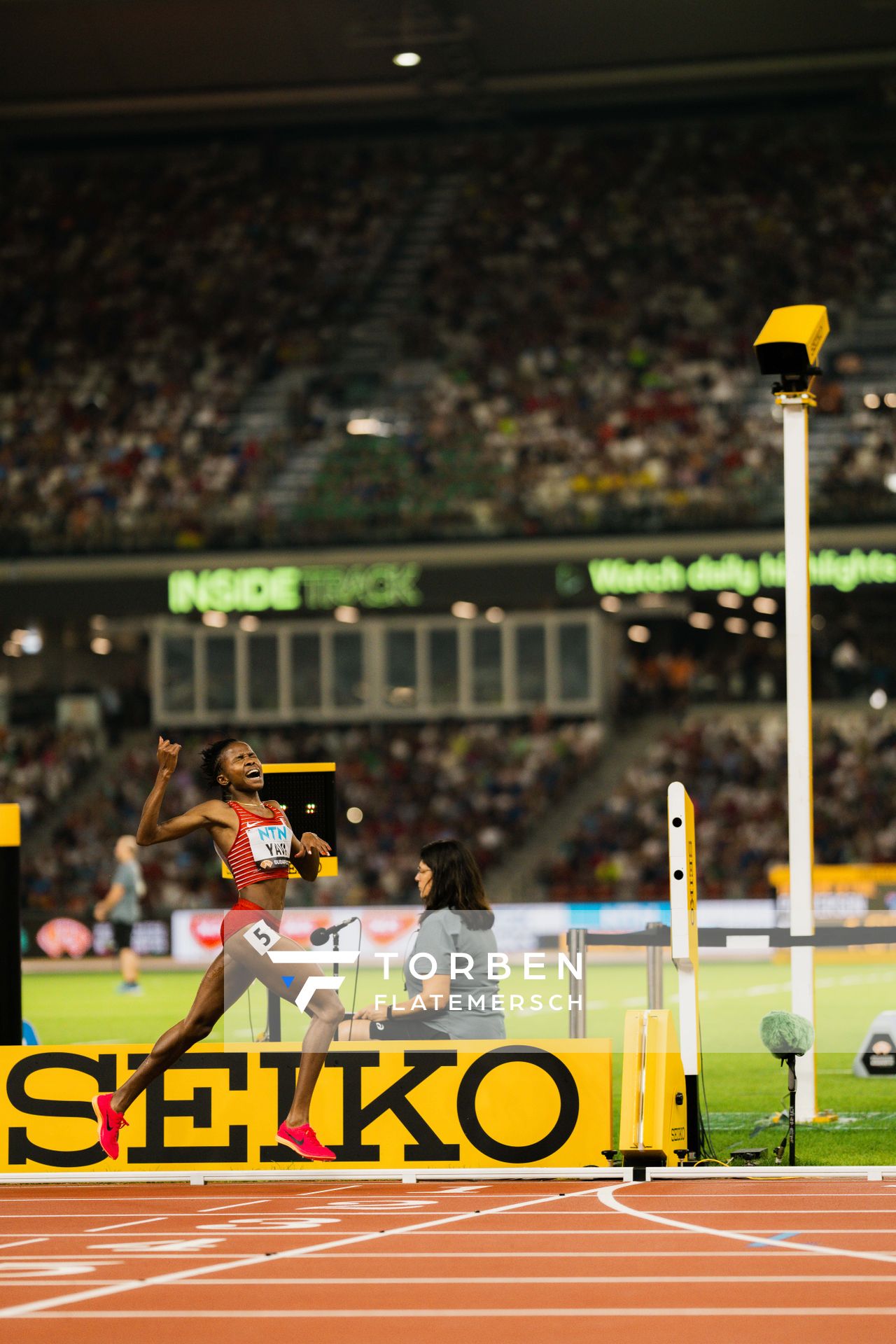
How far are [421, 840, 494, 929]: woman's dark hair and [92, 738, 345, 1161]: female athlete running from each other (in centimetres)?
62

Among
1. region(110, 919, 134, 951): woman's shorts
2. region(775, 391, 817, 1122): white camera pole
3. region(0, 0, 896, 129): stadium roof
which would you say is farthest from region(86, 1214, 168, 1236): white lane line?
region(0, 0, 896, 129): stadium roof

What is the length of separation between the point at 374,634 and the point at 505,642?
2.74m

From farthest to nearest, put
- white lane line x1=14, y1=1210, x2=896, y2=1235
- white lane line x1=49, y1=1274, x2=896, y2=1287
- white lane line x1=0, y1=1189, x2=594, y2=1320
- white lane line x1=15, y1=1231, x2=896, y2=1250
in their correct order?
white lane line x1=14, y1=1210, x2=896, y2=1235, white lane line x1=15, y1=1231, x2=896, y2=1250, white lane line x1=49, y1=1274, x2=896, y2=1287, white lane line x1=0, y1=1189, x2=594, y2=1320

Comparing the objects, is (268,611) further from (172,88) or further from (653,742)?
(172,88)

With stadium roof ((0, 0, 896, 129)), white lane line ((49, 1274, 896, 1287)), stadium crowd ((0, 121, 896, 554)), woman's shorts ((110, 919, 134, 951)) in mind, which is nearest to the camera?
white lane line ((49, 1274, 896, 1287))

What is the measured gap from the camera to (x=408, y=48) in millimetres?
37938

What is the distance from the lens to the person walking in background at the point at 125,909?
78.2ft

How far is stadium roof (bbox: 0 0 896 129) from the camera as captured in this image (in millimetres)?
37656

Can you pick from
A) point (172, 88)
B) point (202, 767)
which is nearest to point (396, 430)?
point (172, 88)

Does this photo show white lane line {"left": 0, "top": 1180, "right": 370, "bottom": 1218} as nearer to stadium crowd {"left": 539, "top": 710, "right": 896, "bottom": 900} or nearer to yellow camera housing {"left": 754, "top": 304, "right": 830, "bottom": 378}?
yellow camera housing {"left": 754, "top": 304, "right": 830, "bottom": 378}

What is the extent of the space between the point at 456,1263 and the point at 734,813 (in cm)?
2804

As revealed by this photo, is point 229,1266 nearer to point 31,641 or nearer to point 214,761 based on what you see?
point 214,761

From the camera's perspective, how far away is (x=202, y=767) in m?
9.30

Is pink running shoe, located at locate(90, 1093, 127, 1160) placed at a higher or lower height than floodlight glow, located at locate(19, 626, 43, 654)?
lower
